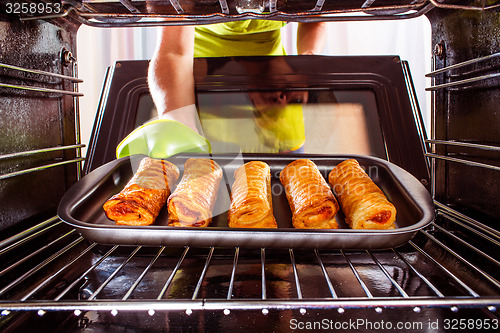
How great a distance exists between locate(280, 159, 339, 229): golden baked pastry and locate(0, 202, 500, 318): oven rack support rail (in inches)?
4.1

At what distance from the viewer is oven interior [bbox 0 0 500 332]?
27.0 inches

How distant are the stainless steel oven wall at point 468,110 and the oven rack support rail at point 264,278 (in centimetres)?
9

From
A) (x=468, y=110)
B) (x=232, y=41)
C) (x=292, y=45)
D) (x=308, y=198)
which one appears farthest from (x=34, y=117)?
(x=292, y=45)

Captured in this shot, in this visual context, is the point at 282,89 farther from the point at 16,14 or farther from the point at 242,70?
the point at 16,14

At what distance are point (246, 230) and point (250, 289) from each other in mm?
130

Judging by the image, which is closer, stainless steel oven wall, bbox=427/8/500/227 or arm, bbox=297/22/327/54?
stainless steel oven wall, bbox=427/8/500/227

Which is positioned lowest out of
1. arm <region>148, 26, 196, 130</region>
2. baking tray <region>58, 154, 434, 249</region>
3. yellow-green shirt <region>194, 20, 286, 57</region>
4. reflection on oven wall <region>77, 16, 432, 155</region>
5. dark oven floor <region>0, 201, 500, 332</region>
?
dark oven floor <region>0, 201, 500, 332</region>

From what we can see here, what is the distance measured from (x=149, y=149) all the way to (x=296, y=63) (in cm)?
70

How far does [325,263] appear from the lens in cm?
89

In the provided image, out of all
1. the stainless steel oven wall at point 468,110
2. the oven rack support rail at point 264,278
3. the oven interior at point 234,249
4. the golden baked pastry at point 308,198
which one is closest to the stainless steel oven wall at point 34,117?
the oven interior at point 234,249

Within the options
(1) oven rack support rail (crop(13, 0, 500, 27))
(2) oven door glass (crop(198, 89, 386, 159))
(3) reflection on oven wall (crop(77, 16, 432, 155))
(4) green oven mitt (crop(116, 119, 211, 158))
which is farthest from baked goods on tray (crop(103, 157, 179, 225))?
(3) reflection on oven wall (crop(77, 16, 432, 155))

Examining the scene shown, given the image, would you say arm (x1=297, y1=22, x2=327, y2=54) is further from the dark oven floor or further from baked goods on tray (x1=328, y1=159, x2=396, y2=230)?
the dark oven floor

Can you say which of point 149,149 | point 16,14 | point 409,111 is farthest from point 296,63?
point 16,14

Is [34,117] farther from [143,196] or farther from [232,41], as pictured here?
[232,41]
